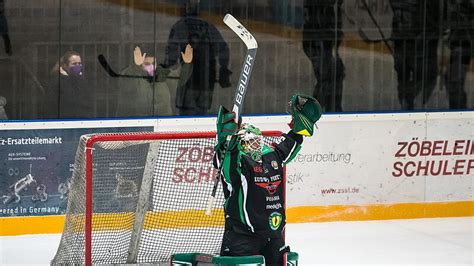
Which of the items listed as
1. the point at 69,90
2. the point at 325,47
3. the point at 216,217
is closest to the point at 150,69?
the point at 69,90

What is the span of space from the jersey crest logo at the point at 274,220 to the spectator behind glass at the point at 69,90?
3338mm

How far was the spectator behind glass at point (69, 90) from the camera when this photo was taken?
9.45m

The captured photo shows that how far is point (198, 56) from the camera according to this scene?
9812 mm

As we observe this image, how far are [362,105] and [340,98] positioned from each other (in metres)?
0.21

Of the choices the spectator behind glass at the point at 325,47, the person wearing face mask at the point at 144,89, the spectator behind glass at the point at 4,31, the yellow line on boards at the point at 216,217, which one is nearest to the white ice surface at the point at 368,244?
the yellow line on boards at the point at 216,217

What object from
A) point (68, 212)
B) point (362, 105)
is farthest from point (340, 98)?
point (68, 212)

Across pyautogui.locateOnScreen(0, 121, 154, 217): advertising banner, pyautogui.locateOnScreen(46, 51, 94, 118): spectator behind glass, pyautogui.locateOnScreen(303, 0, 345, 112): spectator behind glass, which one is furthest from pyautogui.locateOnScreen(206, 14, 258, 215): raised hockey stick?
pyautogui.locateOnScreen(303, 0, 345, 112): spectator behind glass

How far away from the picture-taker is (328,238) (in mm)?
9367

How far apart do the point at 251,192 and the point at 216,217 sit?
1.55 meters

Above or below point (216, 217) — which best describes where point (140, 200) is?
above

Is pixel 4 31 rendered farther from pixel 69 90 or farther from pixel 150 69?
pixel 150 69

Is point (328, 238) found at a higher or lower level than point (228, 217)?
lower

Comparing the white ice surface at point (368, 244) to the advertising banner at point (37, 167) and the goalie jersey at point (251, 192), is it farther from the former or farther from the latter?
the goalie jersey at point (251, 192)

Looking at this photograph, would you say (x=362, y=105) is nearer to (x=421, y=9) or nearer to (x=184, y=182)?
(x=421, y=9)
